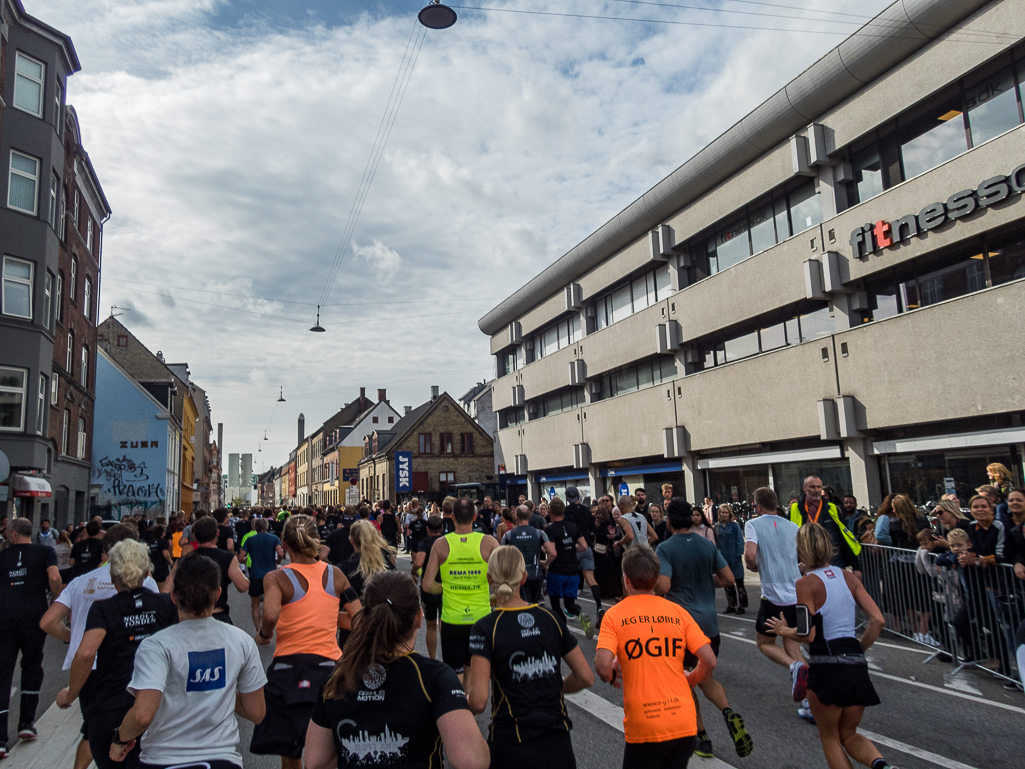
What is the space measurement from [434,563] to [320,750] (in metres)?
3.75

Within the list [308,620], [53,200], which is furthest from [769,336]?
[53,200]

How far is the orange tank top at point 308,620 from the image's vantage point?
14.9 ft

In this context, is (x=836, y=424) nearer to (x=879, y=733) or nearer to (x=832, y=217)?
(x=832, y=217)

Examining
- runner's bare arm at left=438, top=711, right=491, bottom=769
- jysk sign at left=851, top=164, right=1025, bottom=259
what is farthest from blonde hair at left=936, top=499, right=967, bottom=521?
jysk sign at left=851, top=164, right=1025, bottom=259

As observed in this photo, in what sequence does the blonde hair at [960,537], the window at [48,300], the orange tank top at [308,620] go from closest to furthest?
the orange tank top at [308,620] < the blonde hair at [960,537] < the window at [48,300]

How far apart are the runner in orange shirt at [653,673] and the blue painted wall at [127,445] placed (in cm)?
3728

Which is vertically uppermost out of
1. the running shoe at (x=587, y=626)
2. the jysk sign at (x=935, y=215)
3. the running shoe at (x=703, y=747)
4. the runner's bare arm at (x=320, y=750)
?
the jysk sign at (x=935, y=215)

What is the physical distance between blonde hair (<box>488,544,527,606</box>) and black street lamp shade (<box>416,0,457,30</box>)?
400 inches

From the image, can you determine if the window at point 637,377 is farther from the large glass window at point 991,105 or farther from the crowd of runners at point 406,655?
→ the crowd of runners at point 406,655

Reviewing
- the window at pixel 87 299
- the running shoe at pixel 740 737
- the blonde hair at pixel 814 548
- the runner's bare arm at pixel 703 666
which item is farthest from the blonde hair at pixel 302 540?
the window at pixel 87 299

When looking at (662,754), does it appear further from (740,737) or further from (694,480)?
(694,480)

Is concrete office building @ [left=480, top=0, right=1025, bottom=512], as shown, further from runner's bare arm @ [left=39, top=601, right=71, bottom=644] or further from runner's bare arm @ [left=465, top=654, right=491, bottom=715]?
runner's bare arm @ [left=39, top=601, right=71, bottom=644]

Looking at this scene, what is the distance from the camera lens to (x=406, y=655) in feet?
8.50

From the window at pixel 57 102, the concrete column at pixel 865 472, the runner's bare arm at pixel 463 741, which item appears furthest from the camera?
the window at pixel 57 102
